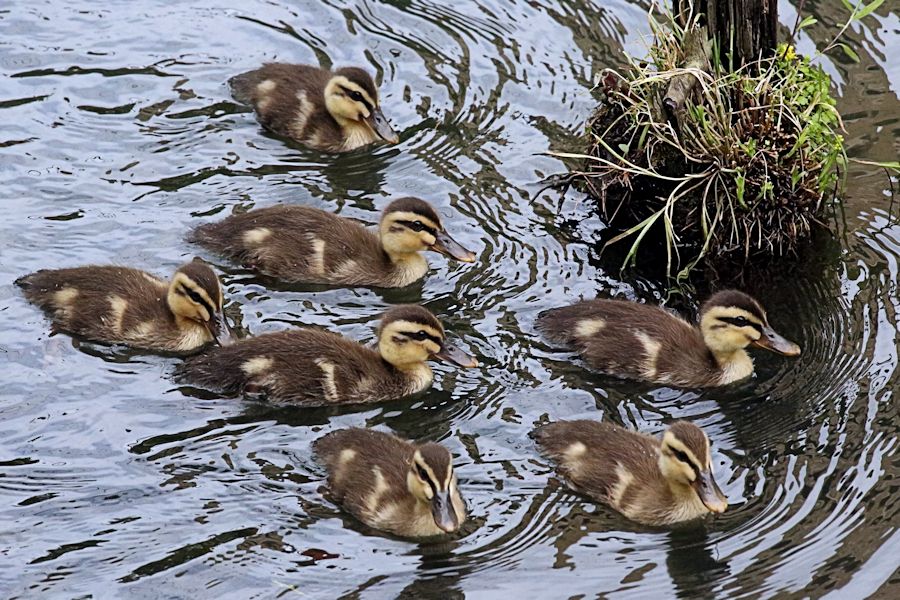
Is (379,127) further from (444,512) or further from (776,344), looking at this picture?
(444,512)

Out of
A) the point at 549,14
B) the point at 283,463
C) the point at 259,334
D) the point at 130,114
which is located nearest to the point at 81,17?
the point at 130,114

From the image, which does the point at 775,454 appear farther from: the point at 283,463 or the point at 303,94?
the point at 303,94

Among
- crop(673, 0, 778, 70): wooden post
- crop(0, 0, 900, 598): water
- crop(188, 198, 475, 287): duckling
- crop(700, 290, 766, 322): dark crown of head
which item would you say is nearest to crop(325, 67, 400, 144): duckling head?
crop(0, 0, 900, 598): water

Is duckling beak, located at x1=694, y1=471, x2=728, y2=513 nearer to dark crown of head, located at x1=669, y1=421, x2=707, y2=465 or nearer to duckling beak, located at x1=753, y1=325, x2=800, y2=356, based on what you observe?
dark crown of head, located at x1=669, y1=421, x2=707, y2=465

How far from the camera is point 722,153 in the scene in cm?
738

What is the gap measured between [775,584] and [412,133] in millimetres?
4008

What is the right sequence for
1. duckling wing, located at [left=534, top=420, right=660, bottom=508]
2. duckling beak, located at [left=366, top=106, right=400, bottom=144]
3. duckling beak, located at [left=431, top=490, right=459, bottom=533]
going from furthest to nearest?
1. duckling beak, located at [left=366, top=106, right=400, bottom=144]
2. duckling wing, located at [left=534, top=420, right=660, bottom=508]
3. duckling beak, located at [left=431, top=490, right=459, bottom=533]

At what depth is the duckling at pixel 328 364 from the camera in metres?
6.53

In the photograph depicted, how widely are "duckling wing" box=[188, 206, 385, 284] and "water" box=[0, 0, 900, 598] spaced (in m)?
0.13

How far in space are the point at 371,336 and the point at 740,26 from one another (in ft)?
7.98

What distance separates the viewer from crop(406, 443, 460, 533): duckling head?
5637 mm

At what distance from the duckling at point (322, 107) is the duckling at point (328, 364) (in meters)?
2.10

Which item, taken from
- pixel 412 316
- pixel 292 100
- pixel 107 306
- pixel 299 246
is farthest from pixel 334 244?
pixel 292 100

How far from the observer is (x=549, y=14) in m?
9.95
